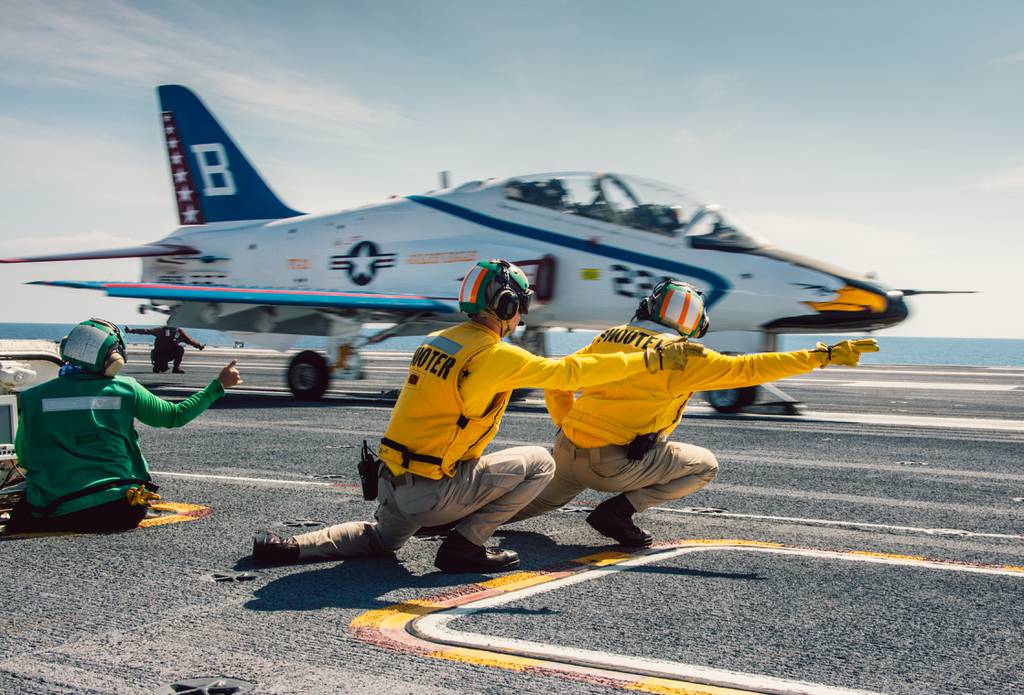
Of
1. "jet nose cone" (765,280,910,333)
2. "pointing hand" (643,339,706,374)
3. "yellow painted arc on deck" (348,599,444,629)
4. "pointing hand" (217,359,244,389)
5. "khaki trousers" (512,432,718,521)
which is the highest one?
"jet nose cone" (765,280,910,333)

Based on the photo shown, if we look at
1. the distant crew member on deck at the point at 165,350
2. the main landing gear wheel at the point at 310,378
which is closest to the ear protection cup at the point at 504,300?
the main landing gear wheel at the point at 310,378

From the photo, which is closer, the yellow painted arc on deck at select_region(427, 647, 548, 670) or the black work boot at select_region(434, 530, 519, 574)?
the yellow painted arc on deck at select_region(427, 647, 548, 670)

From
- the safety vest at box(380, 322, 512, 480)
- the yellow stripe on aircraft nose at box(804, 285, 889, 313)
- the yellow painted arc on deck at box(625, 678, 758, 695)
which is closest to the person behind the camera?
the yellow painted arc on deck at box(625, 678, 758, 695)

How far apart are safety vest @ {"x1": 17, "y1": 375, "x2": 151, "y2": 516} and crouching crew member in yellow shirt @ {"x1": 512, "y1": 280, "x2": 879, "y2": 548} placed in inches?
95.5

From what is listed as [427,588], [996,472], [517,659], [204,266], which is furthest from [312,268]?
[517,659]

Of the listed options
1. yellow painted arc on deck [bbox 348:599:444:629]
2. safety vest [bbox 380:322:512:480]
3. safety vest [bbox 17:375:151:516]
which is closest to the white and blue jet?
safety vest [bbox 380:322:512:480]

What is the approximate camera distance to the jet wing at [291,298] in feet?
49.9

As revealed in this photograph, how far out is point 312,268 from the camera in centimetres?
1734

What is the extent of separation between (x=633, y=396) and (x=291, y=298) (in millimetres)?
11043

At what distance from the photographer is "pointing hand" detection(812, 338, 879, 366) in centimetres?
476

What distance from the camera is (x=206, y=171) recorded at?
67.8 ft

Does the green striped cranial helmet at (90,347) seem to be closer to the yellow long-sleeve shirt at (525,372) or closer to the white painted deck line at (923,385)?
the yellow long-sleeve shirt at (525,372)

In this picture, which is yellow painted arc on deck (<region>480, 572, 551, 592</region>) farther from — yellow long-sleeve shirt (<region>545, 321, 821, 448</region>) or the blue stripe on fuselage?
the blue stripe on fuselage

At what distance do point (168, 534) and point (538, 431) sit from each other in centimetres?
653
